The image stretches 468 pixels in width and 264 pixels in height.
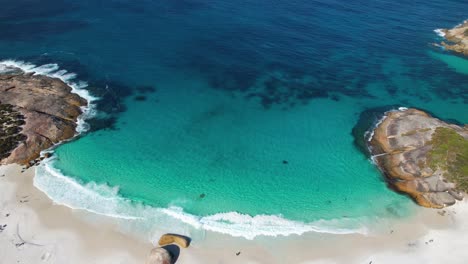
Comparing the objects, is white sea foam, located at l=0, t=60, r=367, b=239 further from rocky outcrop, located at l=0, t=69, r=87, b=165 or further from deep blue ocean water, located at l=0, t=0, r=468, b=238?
rocky outcrop, located at l=0, t=69, r=87, b=165

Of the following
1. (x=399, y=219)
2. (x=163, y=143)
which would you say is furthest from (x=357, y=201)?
(x=163, y=143)

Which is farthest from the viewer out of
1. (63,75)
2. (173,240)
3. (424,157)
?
(63,75)

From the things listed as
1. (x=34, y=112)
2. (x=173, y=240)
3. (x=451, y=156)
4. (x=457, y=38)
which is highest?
(x=457, y=38)

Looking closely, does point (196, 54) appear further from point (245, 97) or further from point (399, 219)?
point (399, 219)

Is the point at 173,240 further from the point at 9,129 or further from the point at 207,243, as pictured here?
the point at 9,129

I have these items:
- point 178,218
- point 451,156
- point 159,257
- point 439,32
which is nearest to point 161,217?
point 178,218

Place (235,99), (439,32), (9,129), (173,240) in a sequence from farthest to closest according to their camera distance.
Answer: (439,32)
(235,99)
(9,129)
(173,240)

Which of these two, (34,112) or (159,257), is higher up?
(34,112)

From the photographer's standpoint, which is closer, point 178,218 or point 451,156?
point 178,218

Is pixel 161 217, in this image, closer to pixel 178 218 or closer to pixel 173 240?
pixel 178 218
